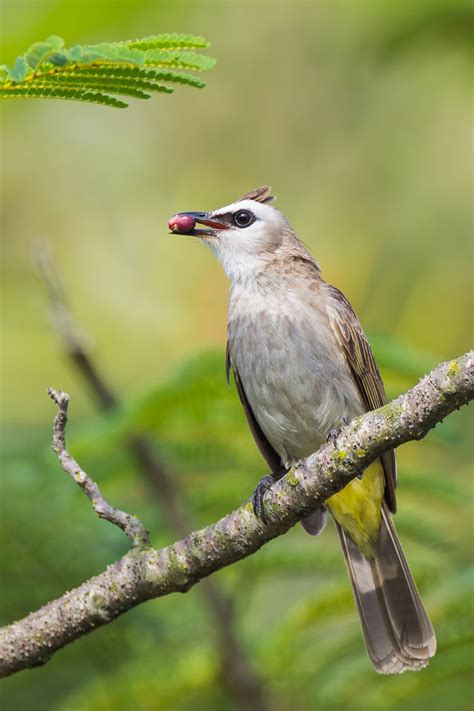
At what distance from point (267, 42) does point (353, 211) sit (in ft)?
7.52

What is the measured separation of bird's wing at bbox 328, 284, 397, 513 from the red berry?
35.0 inches

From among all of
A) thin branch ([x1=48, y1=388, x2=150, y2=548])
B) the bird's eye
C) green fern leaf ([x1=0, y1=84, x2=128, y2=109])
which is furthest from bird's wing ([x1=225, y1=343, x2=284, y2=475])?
green fern leaf ([x1=0, y1=84, x2=128, y2=109])

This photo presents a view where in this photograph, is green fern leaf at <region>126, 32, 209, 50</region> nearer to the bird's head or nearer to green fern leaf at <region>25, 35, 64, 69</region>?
green fern leaf at <region>25, 35, 64, 69</region>

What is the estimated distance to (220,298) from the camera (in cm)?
1012

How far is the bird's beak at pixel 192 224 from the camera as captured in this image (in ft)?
17.3

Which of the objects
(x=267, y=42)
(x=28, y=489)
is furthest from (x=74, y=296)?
(x=28, y=489)

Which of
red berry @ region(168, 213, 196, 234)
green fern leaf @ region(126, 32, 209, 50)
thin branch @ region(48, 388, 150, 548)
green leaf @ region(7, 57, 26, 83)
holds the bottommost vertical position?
thin branch @ region(48, 388, 150, 548)

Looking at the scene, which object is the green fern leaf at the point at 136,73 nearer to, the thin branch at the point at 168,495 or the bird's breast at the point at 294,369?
the thin branch at the point at 168,495

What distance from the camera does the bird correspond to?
4812 mm

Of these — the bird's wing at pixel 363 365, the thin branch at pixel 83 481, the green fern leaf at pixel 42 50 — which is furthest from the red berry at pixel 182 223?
the green fern leaf at pixel 42 50

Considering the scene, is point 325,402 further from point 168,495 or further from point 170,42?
point 170,42

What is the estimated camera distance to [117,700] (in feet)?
16.3

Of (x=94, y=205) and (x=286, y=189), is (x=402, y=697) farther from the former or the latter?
(x=94, y=205)

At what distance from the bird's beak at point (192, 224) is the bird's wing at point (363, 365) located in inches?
34.0
